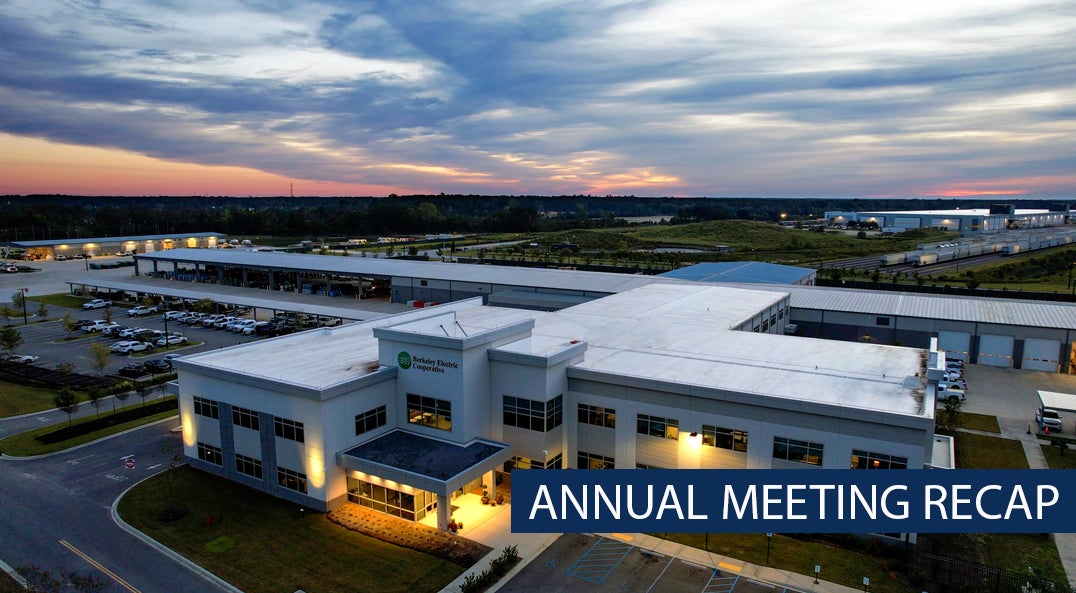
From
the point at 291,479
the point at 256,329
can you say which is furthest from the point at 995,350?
the point at 256,329

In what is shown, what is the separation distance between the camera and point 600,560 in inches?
904

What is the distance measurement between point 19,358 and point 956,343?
73.1 m

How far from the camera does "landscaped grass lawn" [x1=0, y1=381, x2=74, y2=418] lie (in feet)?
129

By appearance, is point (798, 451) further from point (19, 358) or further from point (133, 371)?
point (19, 358)

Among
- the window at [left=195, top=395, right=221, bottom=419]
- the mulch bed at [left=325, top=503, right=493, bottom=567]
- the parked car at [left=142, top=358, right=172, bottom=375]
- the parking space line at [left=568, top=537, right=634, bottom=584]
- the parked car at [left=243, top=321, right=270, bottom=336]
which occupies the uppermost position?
the window at [left=195, top=395, right=221, bottom=419]

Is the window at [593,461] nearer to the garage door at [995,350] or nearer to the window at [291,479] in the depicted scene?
the window at [291,479]

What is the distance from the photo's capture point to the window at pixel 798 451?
974 inches

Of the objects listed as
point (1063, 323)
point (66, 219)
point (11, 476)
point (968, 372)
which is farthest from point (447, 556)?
point (66, 219)

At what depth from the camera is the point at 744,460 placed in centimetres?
2584

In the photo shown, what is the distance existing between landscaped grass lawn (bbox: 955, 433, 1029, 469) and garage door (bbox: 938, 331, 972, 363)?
1722 cm

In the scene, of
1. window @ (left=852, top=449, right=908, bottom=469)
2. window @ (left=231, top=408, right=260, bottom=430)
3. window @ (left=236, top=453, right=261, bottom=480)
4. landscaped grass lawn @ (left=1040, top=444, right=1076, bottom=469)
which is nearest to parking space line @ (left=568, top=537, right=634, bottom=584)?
window @ (left=852, top=449, right=908, bottom=469)

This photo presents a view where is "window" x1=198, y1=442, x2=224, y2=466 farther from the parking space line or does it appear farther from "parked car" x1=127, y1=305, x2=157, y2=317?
"parked car" x1=127, y1=305, x2=157, y2=317

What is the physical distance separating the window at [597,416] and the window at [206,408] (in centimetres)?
1664

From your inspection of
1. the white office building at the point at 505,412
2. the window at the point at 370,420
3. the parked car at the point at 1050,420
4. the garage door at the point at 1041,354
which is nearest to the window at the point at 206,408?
the white office building at the point at 505,412
